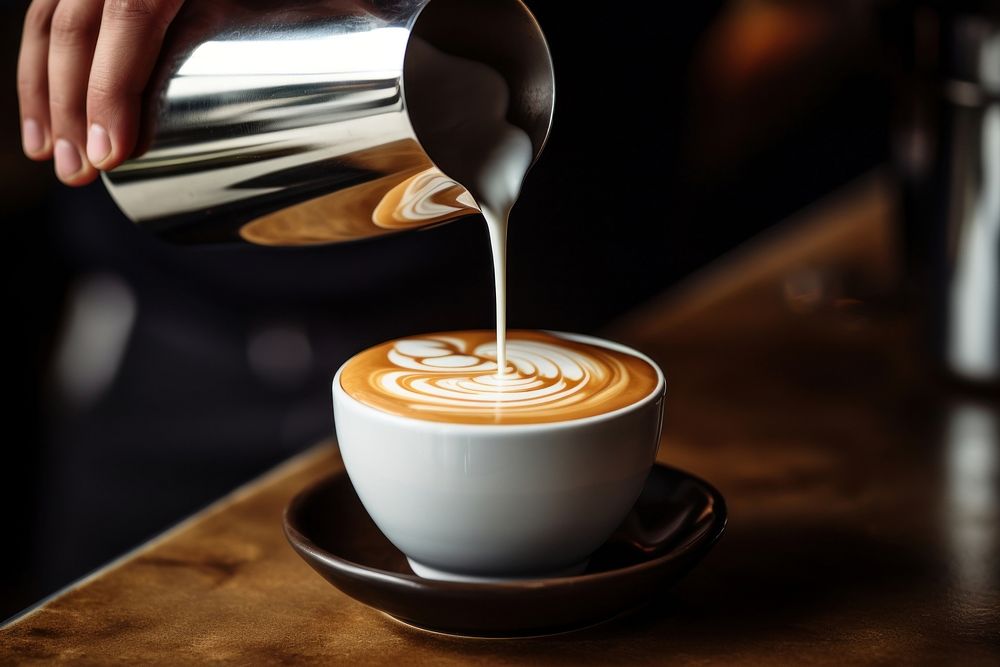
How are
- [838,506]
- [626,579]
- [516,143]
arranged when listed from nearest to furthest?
[626,579] → [516,143] → [838,506]

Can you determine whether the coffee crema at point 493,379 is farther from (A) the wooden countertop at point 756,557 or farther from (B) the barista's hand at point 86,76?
(B) the barista's hand at point 86,76

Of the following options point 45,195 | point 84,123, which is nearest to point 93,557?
point 45,195

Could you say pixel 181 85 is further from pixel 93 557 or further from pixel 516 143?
pixel 93 557

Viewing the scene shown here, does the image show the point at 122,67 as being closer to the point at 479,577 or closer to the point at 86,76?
the point at 86,76

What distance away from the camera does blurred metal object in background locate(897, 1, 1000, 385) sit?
1095mm

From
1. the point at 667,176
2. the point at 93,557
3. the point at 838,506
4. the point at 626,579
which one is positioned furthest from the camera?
the point at 667,176

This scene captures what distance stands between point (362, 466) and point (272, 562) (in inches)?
6.2

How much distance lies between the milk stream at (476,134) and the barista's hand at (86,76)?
22 centimetres

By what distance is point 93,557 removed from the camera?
1.83 m

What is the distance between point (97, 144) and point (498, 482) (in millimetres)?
430

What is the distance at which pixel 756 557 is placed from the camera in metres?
0.84

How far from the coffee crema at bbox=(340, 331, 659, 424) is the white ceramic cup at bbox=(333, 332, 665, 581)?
0.05ft

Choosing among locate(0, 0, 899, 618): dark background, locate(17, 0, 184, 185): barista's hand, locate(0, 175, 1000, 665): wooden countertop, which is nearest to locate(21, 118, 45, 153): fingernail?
locate(17, 0, 184, 185): barista's hand

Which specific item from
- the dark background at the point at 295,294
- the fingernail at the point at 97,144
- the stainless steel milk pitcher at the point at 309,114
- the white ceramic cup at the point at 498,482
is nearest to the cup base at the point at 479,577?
the white ceramic cup at the point at 498,482
